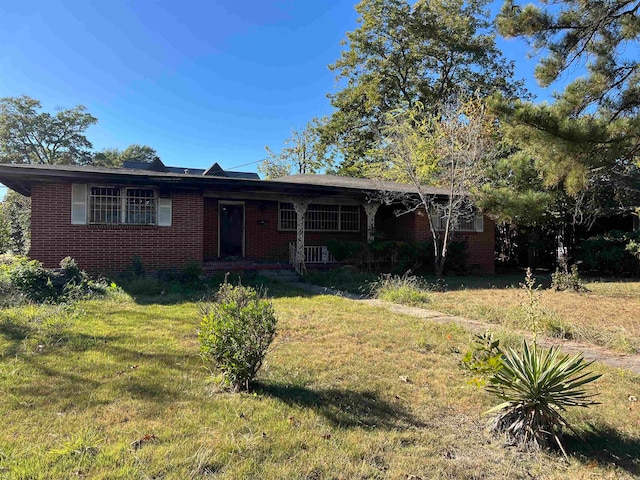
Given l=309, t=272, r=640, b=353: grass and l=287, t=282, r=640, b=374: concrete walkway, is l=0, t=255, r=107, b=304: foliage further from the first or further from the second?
l=309, t=272, r=640, b=353: grass

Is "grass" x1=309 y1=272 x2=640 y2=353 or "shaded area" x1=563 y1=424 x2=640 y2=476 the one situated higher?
"grass" x1=309 y1=272 x2=640 y2=353

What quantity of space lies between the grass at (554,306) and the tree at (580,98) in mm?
2166

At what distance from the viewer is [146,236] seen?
35.8 feet

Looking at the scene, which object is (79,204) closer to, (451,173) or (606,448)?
(451,173)

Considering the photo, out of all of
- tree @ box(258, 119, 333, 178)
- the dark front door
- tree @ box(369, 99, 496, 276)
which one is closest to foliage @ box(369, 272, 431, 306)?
tree @ box(369, 99, 496, 276)

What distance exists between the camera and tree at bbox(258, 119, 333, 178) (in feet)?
105

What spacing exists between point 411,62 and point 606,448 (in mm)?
26907

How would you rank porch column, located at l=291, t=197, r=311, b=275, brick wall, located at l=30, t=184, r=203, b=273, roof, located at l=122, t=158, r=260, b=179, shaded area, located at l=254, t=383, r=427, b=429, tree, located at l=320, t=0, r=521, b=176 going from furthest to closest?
1. tree, located at l=320, t=0, r=521, b=176
2. roof, located at l=122, t=158, r=260, b=179
3. porch column, located at l=291, t=197, r=311, b=275
4. brick wall, located at l=30, t=184, r=203, b=273
5. shaded area, located at l=254, t=383, r=427, b=429

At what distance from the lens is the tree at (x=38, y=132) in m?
35.6

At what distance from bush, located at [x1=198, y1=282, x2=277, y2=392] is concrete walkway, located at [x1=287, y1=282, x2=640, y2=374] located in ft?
8.73

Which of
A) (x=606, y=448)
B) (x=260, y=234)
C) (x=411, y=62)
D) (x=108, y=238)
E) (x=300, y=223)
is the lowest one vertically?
(x=606, y=448)

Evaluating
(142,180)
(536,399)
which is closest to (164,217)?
(142,180)

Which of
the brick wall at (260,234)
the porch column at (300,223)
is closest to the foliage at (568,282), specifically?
the porch column at (300,223)

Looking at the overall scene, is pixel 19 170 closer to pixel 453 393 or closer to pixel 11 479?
pixel 11 479
